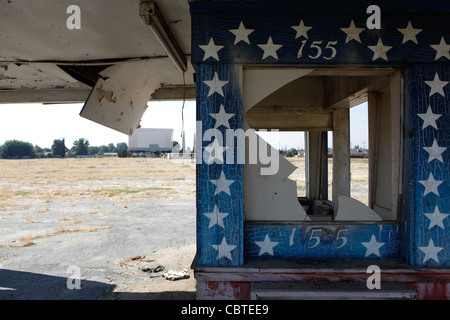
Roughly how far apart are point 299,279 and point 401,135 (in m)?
1.47

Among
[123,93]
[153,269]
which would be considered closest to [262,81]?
[123,93]

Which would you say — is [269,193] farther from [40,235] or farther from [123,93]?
[40,235]

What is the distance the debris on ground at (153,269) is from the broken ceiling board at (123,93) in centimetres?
227

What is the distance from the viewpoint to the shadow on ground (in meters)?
4.46

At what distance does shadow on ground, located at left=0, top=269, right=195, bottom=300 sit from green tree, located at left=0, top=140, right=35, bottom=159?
9491 cm

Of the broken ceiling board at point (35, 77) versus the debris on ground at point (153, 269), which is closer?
the broken ceiling board at point (35, 77)

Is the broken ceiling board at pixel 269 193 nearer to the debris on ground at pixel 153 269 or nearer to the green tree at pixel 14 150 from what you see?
the debris on ground at pixel 153 269

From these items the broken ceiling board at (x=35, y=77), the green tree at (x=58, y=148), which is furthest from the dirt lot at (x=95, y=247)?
the green tree at (x=58, y=148)

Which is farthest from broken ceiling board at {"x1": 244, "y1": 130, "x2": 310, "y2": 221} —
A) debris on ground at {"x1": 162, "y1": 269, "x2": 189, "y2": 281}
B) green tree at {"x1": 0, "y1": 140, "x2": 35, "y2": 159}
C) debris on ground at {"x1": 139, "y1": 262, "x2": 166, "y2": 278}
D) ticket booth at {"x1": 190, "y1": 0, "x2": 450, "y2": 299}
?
green tree at {"x1": 0, "y1": 140, "x2": 35, "y2": 159}

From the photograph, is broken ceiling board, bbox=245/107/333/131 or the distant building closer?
broken ceiling board, bbox=245/107/333/131

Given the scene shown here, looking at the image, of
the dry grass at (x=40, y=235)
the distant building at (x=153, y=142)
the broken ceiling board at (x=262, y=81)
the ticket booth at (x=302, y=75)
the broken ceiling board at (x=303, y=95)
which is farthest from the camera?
the distant building at (x=153, y=142)

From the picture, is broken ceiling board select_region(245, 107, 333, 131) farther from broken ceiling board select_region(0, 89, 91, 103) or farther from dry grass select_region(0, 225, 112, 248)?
dry grass select_region(0, 225, 112, 248)

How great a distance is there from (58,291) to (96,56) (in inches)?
129

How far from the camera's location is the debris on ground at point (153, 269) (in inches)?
210
